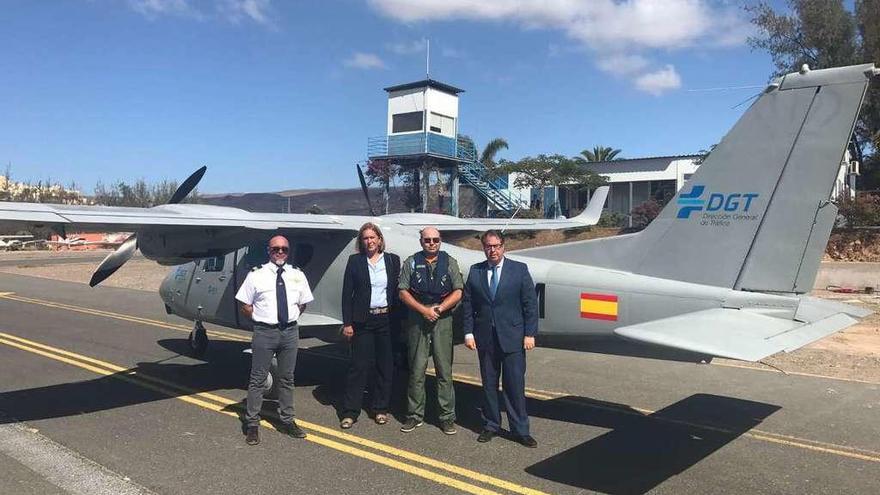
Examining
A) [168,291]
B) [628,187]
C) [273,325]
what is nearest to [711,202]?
[273,325]

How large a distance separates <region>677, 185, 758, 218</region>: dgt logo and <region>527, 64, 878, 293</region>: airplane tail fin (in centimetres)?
1

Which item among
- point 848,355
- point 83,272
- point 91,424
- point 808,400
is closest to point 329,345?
point 91,424

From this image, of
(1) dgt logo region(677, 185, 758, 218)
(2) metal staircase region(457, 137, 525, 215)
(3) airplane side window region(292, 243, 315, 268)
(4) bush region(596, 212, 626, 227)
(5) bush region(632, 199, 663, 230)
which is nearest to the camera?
(1) dgt logo region(677, 185, 758, 218)

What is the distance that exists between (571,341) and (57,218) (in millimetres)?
6070

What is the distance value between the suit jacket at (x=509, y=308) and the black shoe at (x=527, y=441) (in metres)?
0.95

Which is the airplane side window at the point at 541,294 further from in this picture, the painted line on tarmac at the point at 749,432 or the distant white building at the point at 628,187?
the distant white building at the point at 628,187

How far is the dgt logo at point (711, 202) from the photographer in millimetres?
6613

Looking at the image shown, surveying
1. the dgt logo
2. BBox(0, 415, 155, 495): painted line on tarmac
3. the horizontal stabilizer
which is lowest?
BBox(0, 415, 155, 495): painted line on tarmac

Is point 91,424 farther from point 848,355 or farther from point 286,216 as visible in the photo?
point 848,355

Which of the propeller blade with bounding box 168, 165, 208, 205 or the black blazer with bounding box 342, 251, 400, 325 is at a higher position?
the propeller blade with bounding box 168, 165, 208, 205

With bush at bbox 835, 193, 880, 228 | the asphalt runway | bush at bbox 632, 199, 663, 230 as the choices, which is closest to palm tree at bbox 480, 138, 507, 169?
bush at bbox 632, 199, 663, 230

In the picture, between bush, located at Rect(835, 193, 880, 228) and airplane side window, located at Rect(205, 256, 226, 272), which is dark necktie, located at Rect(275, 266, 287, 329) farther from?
bush, located at Rect(835, 193, 880, 228)

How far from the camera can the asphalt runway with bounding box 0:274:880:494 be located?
18.8ft

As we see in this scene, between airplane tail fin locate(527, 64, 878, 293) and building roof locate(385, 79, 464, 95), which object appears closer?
airplane tail fin locate(527, 64, 878, 293)
